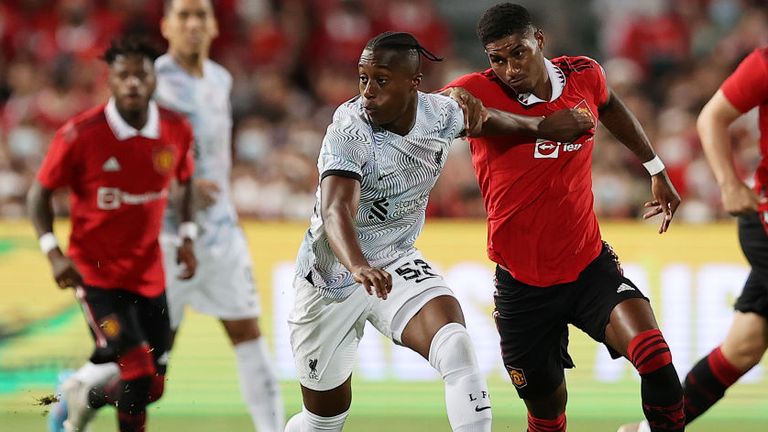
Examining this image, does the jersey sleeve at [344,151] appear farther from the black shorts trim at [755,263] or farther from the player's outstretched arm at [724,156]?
the black shorts trim at [755,263]

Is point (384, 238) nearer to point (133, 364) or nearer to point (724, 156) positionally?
point (724, 156)

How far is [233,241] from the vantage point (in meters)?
7.90

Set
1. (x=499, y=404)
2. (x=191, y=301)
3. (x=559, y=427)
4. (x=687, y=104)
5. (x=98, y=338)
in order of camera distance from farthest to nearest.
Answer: (x=687, y=104) → (x=499, y=404) → (x=191, y=301) → (x=98, y=338) → (x=559, y=427)

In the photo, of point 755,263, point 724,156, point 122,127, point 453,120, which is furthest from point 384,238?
point 122,127

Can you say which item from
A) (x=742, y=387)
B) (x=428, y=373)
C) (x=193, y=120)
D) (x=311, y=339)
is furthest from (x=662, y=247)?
(x=311, y=339)

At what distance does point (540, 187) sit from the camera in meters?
5.75

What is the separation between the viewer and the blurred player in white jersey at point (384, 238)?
5.11m

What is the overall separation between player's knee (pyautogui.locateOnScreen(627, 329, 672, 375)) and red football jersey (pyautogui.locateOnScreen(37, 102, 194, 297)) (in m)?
2.86

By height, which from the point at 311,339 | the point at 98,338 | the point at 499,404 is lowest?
the point at 499,404

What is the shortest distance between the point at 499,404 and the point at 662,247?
1.64 metres

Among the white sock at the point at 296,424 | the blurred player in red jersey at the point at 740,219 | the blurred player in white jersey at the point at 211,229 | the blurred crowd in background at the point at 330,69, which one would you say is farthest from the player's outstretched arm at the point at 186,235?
the blurred crowd in background at the point at 330,69

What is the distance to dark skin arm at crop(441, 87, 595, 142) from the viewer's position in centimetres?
552

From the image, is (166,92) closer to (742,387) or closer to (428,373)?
(428,373)

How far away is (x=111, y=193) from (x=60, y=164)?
32 centimetres
